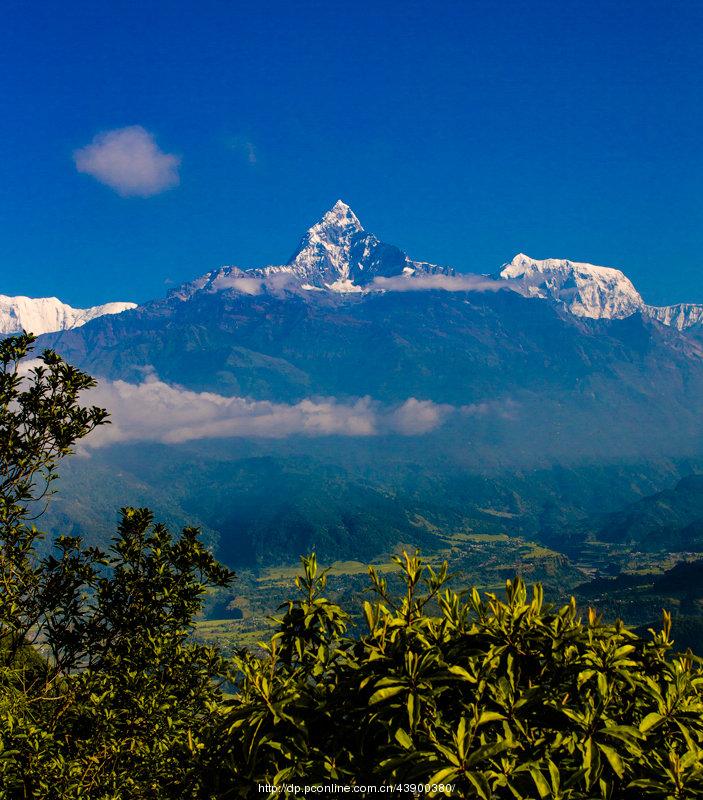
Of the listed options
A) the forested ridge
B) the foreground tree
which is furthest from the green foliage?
the foreground tree

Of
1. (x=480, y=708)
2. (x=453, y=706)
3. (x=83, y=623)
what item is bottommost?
(x=83, y=623)

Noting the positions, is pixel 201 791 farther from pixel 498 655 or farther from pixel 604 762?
pixel 604 762

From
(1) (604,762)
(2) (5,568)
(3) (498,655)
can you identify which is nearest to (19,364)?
(2) (5,568)

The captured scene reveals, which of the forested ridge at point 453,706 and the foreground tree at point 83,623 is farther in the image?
the foreground tree at point 83,623

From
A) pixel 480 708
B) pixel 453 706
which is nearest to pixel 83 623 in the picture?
pixel 453 706

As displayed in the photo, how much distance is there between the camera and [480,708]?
9211 millimetres

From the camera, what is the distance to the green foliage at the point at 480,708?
834cm

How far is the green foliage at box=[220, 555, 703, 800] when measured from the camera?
8336 mm

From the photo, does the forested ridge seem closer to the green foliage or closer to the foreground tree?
the green foliage

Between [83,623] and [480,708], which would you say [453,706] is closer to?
[480,708]

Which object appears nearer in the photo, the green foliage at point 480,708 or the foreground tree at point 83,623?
the green foliage at point 480,708

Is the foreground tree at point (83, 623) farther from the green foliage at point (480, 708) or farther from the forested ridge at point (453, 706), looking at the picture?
the green foliage at point (480, 708)

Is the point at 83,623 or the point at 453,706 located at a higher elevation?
the point at 453,706

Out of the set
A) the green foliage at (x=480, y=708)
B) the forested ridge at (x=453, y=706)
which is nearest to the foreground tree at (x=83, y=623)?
the forested ridge at (x=453, y=706)
